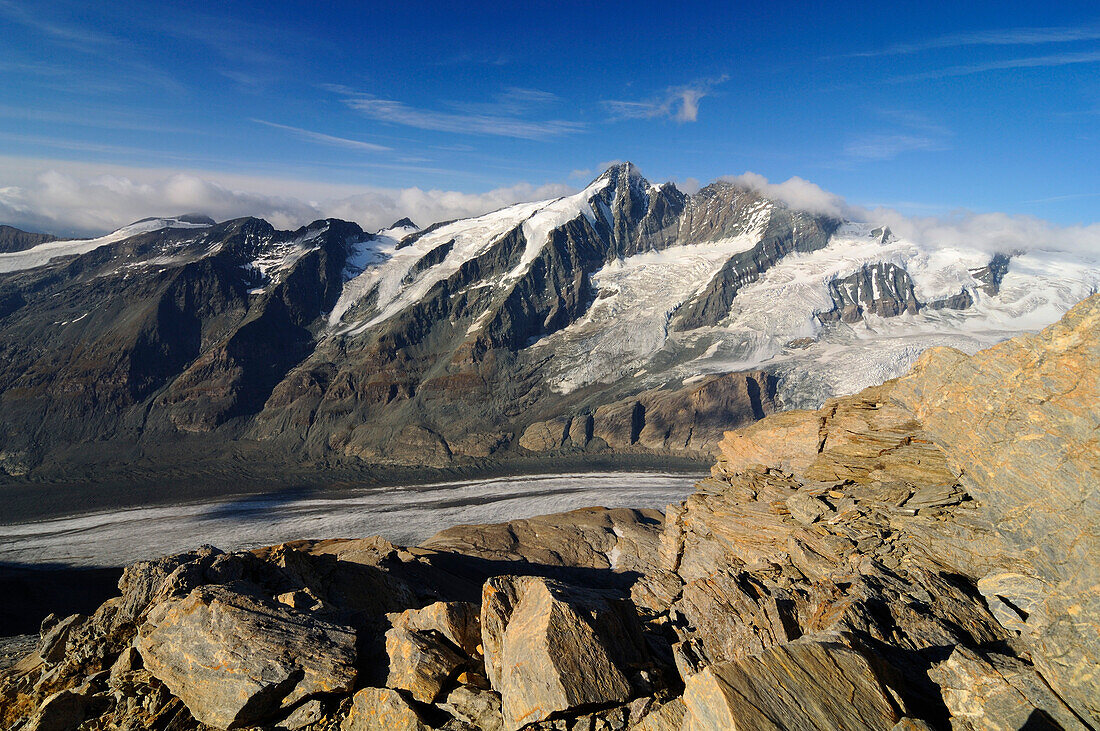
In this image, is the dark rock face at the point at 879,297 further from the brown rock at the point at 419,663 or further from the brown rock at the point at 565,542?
the brown rock at the point at 419,663

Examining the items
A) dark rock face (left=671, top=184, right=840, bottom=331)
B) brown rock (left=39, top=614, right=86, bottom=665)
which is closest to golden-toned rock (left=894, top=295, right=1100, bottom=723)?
brown rock (left=39, top=614, right=86, bottom=665)

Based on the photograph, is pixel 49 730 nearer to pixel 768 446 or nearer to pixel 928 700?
pixel 928 700

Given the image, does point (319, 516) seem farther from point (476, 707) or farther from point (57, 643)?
point (476, 707)

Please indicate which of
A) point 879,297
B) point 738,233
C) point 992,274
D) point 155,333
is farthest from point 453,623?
point 992,274

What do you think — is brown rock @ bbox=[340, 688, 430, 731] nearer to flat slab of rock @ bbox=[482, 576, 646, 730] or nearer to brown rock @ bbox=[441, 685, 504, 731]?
A: brown rock @ bbox=[441, 685, 504, 731]

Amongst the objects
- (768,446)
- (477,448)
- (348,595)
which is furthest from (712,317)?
(348,595)

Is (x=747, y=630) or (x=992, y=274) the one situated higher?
(x=992, y=274)

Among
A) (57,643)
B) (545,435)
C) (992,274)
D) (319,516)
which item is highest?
(992,274)
